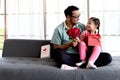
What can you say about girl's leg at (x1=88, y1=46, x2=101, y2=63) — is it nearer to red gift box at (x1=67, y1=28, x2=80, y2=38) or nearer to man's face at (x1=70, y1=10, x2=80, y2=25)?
red gift box at (x1=67, y1=28, x2=80, y2=38)

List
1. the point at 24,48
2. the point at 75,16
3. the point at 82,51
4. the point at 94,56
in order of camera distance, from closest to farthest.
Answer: the point at 94,56
the point at 82,51
the point at 75,16
the point at 24,48

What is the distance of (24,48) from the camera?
3623 mm

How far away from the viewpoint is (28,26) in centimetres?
458

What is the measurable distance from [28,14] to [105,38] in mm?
1489

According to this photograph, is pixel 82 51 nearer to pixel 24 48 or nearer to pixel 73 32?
pixel 73 32


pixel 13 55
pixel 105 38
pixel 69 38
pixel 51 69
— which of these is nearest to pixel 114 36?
pixel 105 38

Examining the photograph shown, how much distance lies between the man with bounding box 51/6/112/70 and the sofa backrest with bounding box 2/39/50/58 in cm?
53

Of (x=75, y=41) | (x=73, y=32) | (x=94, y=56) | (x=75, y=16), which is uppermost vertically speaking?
(x=75, y=16)

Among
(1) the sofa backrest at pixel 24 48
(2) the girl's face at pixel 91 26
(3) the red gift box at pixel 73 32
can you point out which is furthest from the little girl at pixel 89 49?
(1) the sofa backrest at pixel 24 48

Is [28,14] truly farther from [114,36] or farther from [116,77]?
[116,77]

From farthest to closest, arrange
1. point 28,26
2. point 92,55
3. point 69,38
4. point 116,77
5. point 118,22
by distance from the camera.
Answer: point 28,26 < point 118,22 < point 69,38 < point 92,55 < point 116,77

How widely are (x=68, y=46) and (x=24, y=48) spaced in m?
0.92

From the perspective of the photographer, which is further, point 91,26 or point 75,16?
point 75,16

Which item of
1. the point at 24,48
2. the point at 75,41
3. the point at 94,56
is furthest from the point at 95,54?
the point at 24,48
